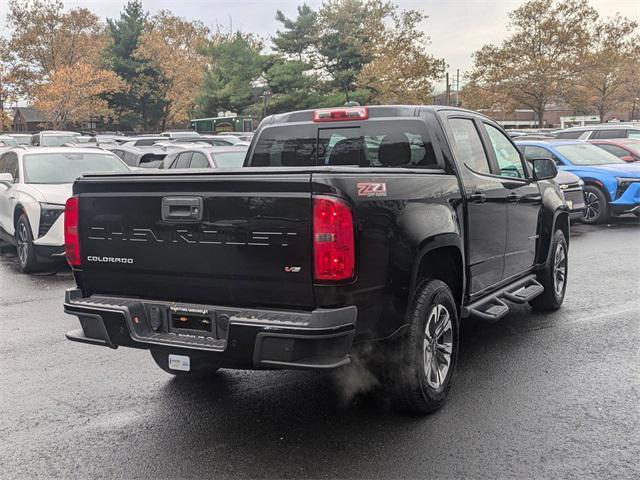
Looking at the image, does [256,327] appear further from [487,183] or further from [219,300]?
[487,183]

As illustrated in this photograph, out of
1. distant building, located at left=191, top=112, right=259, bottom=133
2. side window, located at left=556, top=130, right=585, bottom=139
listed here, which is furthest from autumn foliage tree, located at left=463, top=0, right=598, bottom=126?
side window, located at left=556, top=130, right=585, bottom=139

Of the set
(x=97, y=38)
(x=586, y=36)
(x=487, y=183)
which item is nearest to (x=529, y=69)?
(x=586, y=36)

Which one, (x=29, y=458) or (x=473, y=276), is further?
(x=473, y=276)

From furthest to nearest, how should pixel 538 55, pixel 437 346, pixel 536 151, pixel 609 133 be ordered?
pixel 538 55, pixel 609 133, pixel 536 151, pixel 437 346

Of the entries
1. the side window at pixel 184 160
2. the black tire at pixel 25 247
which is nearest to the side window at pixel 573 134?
the side window at pixel 184 160

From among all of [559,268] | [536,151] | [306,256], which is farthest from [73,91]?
[306,256]

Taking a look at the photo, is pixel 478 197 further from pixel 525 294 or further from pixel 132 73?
pixel 132 73

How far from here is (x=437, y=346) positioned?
4.56m

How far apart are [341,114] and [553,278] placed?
122 inches

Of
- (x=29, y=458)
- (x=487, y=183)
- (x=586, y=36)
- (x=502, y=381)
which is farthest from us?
(x=586, y=36)

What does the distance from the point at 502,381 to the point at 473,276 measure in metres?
0.79

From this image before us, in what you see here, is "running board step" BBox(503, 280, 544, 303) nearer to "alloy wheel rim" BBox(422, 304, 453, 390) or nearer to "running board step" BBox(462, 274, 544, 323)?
"running board step" BBox(462, 274, 544, 323)

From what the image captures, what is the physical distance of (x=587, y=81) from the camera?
154ft

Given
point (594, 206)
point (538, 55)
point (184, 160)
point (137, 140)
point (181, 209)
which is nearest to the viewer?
point (181, 209)
